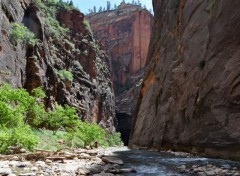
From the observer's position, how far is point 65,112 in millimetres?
30203

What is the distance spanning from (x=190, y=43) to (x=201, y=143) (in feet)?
23.4

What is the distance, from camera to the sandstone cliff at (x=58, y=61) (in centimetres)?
2958

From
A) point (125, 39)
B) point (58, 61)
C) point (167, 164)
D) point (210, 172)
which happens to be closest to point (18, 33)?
point (58, 61)

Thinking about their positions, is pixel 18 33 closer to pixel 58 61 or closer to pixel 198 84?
pixel 58 61

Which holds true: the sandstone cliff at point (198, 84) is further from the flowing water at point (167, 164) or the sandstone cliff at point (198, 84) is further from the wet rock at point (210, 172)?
the wet rock at point (210, 172)

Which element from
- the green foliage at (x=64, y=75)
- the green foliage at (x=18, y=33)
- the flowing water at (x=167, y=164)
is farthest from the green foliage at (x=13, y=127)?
the green foliage at (x=64, y=75)

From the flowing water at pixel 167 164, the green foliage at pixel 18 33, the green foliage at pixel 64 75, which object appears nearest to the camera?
the flowing water at pixel 167 164

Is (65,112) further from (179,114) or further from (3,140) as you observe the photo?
(3,140)

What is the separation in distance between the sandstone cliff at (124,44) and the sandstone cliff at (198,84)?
2121 inches

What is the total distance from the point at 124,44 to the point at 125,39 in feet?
6.21

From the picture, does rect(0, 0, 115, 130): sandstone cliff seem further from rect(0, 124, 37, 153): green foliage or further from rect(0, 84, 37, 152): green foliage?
rect(0, 124, 37, 153): green foliage

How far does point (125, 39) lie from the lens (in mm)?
94062

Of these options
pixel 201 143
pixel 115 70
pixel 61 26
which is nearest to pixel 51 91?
pixel 61 26

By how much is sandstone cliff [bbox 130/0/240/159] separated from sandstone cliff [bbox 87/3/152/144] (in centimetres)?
5388
